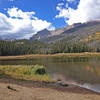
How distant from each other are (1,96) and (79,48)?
180m

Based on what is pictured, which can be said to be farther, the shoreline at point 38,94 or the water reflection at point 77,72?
the water reflection at point 77,72

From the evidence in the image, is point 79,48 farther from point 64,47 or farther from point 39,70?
point 39,70

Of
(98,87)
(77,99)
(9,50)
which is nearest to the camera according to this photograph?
(77,99)

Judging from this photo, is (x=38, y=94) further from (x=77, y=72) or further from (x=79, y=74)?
(x=77, y=72)

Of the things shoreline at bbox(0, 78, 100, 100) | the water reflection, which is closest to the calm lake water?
the water reflection

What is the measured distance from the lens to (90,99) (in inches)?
802

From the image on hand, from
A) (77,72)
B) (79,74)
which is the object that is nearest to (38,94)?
(79,74)

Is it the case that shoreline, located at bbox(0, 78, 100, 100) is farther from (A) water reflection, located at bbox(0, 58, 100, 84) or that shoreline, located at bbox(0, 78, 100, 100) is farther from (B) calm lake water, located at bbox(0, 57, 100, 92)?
(A) water reflection, located at bbox(0, 58, 100, 84)

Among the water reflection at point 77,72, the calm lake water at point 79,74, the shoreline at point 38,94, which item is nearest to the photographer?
the shoreline at point 38,94

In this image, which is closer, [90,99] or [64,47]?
[90,99]

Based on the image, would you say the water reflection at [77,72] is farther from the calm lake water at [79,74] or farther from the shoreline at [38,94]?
the shoreline at [38,94]

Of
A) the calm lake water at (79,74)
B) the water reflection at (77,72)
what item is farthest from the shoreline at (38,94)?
the water reflection at (77,72)

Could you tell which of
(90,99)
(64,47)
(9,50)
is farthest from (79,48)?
(90,99)

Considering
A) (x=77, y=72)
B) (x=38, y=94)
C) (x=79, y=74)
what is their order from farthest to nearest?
1. (x=77, y=72)
2. (x=79, y=74)
3. (x=38, y=94)
